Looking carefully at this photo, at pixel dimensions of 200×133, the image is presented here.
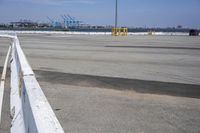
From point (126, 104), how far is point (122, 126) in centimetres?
156

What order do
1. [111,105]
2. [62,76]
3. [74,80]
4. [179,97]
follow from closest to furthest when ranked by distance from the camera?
[111,105], [179,97], [74,80], [62,76]

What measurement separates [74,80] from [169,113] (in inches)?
177

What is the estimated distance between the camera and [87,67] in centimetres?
1298

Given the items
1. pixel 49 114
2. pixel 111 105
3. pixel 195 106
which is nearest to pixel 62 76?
pixel 111 105

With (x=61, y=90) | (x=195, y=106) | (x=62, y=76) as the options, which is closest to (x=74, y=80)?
(x=62, y=76)

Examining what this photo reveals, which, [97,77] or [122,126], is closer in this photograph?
[122,126]

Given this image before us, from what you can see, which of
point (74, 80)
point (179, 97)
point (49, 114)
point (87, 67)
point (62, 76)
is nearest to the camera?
point (49, 114)

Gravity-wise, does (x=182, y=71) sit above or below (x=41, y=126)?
below

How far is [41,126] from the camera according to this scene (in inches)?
94.5

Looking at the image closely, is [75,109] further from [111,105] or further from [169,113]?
[169,113]

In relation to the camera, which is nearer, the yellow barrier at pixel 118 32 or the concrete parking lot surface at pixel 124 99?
the concrete parking lot surface at pixel 124 99

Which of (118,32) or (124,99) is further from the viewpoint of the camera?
(118,32)

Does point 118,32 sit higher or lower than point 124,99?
lower

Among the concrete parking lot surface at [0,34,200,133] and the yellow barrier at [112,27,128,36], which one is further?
the yellow barrier at [112,27,128,36]
